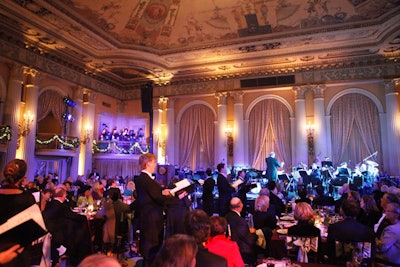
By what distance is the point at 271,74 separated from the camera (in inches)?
637

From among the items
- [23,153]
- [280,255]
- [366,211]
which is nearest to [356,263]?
[280,255]

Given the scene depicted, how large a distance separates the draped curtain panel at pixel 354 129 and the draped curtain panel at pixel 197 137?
6837 millimetres

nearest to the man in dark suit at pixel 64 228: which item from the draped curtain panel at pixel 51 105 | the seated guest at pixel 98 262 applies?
the seated guest at pixel 98 262

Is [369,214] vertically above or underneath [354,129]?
underneath

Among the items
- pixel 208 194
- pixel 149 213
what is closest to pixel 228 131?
pixel 208 194

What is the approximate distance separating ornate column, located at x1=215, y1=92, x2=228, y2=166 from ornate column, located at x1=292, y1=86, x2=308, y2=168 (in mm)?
3913

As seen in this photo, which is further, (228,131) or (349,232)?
(228,131)

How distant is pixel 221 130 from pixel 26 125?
9866mm

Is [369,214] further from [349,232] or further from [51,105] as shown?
[51,105]

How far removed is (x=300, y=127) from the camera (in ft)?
50.8

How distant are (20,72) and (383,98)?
17316 millimetres

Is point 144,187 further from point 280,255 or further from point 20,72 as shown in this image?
point 20,72

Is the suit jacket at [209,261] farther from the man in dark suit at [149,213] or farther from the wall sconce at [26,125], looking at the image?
the wall sconce at [26,125]

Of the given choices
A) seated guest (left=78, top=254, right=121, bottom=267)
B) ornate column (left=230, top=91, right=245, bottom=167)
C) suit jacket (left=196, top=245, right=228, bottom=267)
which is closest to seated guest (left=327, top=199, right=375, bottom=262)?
suit jacket (left=196, top=245, right=228, bottom=267)
